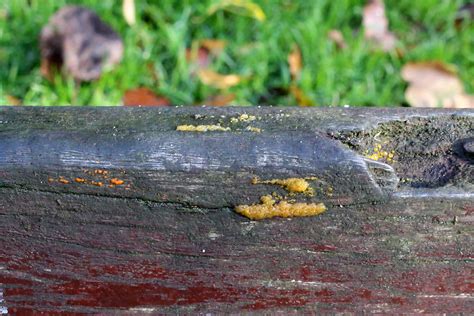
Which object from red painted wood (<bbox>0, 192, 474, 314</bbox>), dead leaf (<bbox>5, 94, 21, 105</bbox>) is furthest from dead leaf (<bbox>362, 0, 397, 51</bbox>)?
red painted wood (<bbox>0, 192, 474, 314</bbox>)

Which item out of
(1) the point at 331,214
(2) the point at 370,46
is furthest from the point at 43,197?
(2) the point at 370,46

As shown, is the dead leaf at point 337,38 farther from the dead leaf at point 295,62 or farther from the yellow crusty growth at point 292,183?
the yellow crusty growth at point 292,183

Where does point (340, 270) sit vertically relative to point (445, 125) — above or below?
below

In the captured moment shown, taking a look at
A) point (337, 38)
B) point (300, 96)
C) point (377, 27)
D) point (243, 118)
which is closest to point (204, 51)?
point (300, 96)

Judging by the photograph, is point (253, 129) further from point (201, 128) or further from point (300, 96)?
point (300, 96)

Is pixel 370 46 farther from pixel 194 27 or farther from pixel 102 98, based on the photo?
pixel 102 98

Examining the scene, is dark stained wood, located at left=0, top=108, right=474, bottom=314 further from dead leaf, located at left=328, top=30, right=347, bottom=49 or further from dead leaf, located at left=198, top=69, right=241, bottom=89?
dead leaf, located at left=328, top=30, right=347, bottom=49
